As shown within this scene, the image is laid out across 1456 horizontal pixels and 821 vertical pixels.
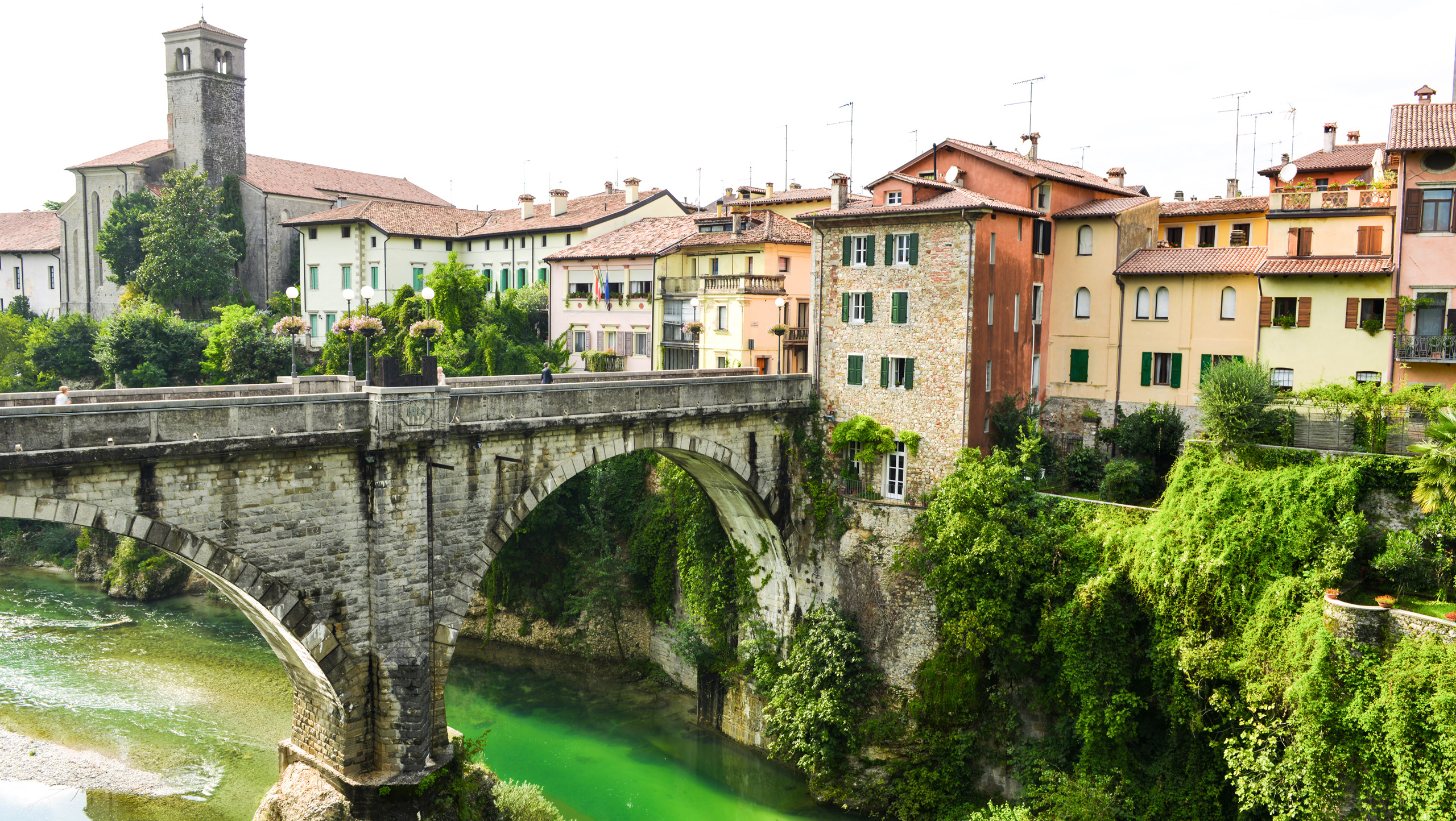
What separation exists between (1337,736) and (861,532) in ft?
40.9

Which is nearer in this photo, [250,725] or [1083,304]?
[250,725]

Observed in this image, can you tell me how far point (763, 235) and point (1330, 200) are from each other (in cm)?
1874

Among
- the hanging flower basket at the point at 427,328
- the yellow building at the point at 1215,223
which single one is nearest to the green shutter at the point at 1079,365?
the yellow building at the point at 1215,223

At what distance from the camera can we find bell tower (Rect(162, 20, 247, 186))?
198 ft

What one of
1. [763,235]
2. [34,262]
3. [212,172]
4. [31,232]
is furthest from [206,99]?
[763,235]

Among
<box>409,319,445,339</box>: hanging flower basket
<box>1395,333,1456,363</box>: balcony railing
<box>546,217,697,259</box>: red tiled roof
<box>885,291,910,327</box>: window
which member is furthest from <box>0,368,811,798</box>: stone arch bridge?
<box>1395,333,1456,363</box>: balcony railing

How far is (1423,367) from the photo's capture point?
81.0ft

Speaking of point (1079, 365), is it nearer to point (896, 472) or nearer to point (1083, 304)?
point (1083, 304)

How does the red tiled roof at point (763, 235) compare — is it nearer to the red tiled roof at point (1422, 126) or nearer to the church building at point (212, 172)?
the red tiled roof at point (1422, 126)

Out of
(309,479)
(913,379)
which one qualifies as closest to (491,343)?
(913,379)

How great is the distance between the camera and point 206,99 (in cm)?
6044

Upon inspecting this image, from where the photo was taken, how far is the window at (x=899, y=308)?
27562 mm

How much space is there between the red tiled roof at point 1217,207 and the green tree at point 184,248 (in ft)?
162

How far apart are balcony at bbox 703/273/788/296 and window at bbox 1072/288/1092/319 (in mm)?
11258
